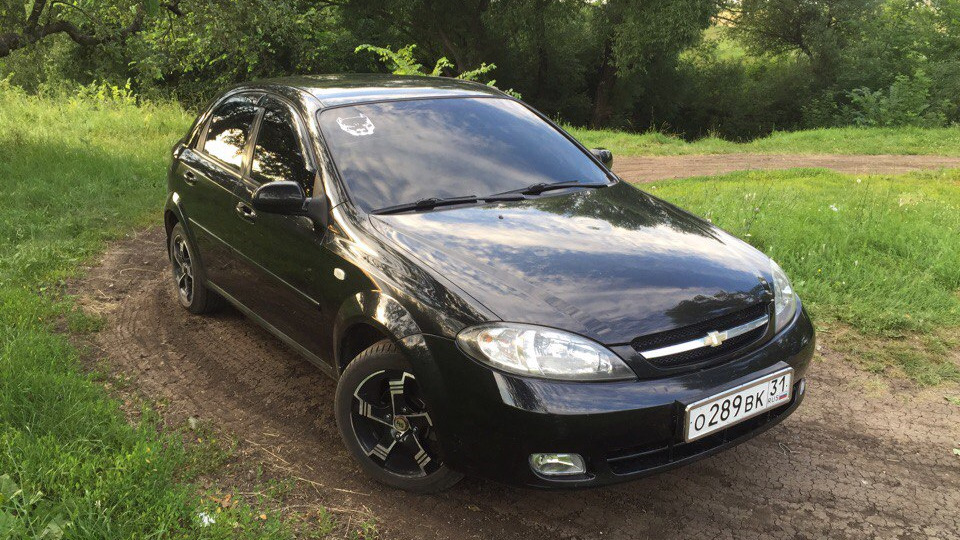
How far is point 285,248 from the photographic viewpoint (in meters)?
3.59

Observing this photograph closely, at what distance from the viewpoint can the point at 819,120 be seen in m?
27.1

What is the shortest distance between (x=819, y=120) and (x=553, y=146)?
26.3 metres

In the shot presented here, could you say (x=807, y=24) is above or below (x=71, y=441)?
above

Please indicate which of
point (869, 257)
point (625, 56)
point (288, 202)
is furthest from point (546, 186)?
point (625, 56)

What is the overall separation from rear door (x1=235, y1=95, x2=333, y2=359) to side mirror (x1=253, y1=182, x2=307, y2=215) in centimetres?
9

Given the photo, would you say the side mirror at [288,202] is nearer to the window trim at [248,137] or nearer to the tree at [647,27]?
the window trim at [248,137]

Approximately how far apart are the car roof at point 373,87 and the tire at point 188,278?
3.83 ft

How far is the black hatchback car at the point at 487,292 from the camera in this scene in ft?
8.52

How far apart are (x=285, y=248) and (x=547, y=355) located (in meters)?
1.60

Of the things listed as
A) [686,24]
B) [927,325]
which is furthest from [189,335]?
[686,24]

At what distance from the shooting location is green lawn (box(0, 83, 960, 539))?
109 inches

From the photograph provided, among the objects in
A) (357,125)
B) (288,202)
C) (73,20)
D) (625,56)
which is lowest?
(288,202)

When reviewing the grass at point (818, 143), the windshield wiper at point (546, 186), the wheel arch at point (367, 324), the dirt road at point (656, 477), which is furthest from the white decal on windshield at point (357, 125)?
the grass at point (818, 143)

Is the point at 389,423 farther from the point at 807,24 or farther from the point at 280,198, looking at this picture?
the point at 807,24
